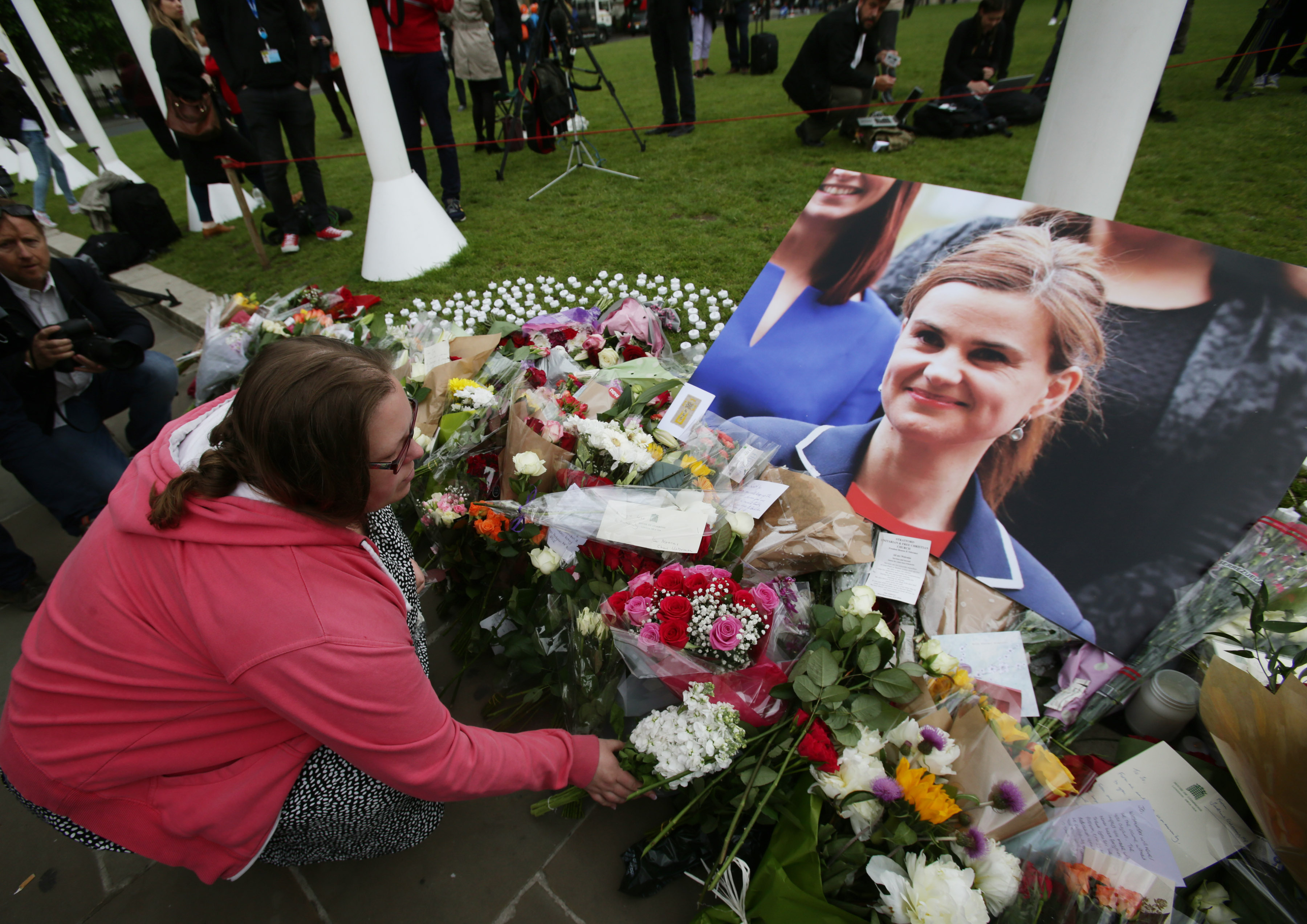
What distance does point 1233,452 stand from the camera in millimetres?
1491

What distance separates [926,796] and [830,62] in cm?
663

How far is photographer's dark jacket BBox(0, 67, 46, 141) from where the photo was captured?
5660 millimetres

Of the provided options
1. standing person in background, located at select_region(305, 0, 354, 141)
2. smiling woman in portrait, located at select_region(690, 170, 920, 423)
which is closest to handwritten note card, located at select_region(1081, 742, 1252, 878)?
smiling woman in portrait, located at select_region(690, 170, 920, 423)

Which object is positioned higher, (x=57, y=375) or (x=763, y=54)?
(x=763, y=54)

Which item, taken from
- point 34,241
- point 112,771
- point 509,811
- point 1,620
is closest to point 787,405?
point 509,811

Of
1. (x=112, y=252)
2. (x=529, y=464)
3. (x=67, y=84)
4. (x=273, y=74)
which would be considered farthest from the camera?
(x=67, y=84)

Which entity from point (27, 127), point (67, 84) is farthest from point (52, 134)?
point (27, 127)

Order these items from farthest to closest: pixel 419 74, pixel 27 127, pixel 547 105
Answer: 1. pixel 27 127
2. pixel 547 105
3. pixel 419 74

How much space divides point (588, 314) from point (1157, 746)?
245 cm

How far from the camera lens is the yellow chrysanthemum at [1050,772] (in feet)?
3.61

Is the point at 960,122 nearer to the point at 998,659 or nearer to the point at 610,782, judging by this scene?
the point at 998,659

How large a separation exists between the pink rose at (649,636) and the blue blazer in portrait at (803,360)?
101 centimetres

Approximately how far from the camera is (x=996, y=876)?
1.02 m

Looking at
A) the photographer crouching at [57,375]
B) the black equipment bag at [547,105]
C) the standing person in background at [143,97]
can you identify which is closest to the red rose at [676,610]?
the photographer crouching at [57,375]
